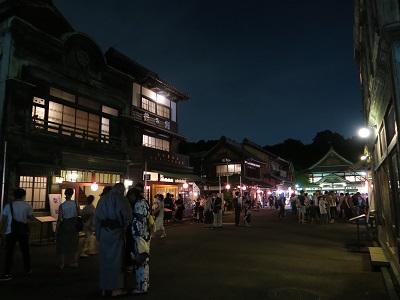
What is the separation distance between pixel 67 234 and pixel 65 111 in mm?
11230

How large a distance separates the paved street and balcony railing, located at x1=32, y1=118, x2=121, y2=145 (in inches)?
264

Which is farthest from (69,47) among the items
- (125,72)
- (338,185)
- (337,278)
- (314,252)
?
(338,185)

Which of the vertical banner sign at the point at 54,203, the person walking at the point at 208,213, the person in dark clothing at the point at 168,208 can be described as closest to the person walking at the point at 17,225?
the vertical banner sign at the point at 54,203

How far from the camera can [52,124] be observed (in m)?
17.7

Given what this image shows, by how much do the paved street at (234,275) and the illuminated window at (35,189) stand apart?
385cm

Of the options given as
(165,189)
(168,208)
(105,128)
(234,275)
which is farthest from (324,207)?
(234,275)

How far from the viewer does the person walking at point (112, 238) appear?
6512mm

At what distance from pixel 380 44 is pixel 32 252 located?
1197cm

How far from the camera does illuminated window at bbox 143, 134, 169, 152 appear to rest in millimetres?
26747

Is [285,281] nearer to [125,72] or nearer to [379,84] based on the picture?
[379,84]

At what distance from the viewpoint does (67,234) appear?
30.7 ft

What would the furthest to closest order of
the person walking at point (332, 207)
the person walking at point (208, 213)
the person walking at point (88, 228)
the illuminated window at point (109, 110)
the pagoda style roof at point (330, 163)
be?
the pagoda style roof at point (330, 163), the person walking at point (332, 207), the person walking at point (208, 213), the illuminated window at point (109, 110), the person walking at point (88, 228)

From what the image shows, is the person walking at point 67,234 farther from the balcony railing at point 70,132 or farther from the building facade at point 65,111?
the balcony railing at point 70,132

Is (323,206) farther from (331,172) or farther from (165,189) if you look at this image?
(331,172)
